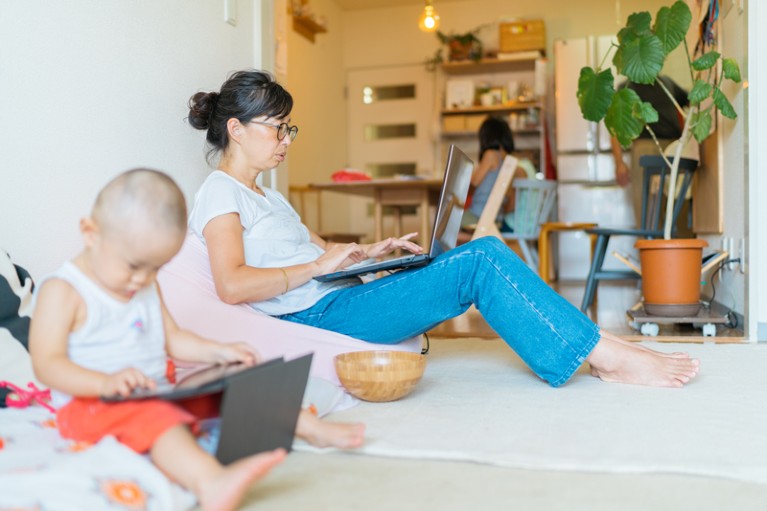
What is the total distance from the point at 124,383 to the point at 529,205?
3.86 metres

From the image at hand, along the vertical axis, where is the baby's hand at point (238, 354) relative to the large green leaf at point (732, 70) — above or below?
below

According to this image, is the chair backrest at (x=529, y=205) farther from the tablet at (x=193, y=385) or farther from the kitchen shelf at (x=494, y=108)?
the tablet at (x=193, y=385)

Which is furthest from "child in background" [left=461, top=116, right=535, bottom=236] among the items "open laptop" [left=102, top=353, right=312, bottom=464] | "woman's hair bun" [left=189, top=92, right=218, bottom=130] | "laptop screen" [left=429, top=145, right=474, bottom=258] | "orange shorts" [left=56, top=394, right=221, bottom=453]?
"orange shorts" [left=56, top=394, right=221, bottom=453]

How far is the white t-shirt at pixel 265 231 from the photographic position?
6.01 ft

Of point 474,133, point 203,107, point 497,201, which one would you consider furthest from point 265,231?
point 474,133

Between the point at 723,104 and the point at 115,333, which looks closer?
the point at 115,333

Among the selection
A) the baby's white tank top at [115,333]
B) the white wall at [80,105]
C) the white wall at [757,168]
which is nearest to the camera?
the baby's white tank top at [115,333]

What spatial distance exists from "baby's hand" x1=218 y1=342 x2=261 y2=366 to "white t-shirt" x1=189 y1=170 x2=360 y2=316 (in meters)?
0.61

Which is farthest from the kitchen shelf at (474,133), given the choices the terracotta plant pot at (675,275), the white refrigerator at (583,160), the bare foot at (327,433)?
the bare foot at (327,433)

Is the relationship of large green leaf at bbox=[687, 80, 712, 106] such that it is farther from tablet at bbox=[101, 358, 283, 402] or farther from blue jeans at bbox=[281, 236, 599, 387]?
tablet at bbox=[101, 358, 283, 402]

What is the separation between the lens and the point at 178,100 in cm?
234

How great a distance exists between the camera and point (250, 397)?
1105 mm

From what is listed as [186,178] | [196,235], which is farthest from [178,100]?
[196,235]

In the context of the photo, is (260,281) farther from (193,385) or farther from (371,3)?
(371,3)
